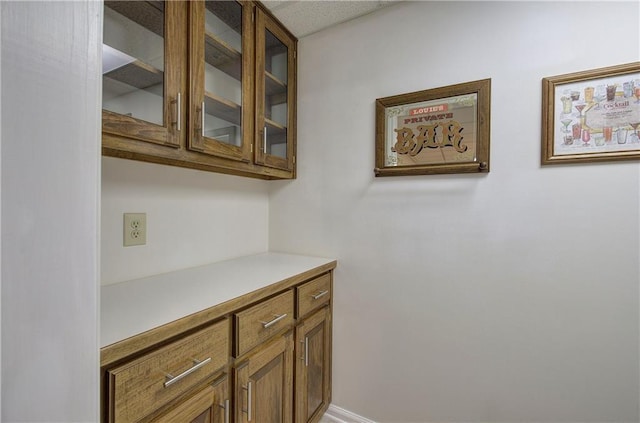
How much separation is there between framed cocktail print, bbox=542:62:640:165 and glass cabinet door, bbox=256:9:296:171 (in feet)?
4.02

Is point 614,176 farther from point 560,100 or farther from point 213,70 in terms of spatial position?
point 213,70

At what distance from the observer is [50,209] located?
1.07 ft

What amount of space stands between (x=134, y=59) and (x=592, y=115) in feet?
5.55

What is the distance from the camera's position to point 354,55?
5.20ft

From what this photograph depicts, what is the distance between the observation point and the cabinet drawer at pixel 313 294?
1333 millimetres

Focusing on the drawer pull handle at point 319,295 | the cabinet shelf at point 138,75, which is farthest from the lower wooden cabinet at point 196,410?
the cabinet shelf at point 138,75

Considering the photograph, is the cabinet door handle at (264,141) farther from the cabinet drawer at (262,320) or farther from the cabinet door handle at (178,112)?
the cabinet drawer at (262,320)

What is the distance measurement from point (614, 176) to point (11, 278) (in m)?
1.66

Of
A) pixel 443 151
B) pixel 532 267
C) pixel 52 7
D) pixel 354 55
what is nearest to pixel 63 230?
pixel 52 7

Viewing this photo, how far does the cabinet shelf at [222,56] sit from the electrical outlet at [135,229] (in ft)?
2.30

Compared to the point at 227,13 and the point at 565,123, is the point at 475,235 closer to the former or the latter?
the point at 565,123

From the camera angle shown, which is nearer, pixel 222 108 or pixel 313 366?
pixel 222 108

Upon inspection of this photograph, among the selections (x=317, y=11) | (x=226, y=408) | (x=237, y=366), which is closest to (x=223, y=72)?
(x=317, y=11)

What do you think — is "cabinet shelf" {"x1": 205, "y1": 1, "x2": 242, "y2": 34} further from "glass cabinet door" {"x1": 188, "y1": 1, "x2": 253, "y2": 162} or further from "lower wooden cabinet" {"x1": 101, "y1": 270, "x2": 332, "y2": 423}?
"lower wooden cabinet" {"x1": 101, "y1": 270, "x2": 332, "y2": 423}
